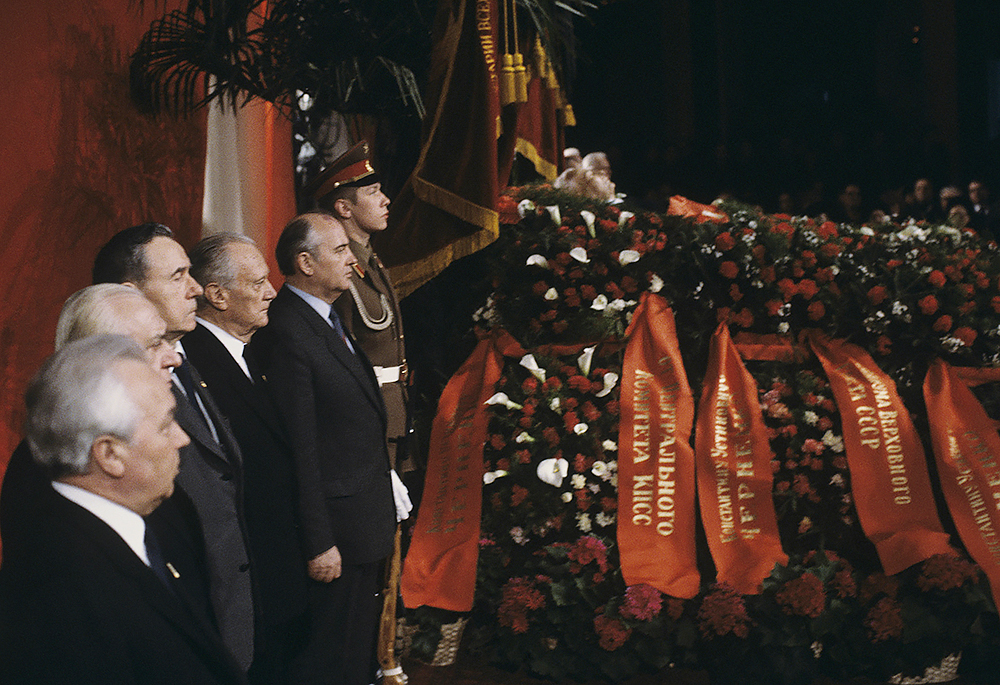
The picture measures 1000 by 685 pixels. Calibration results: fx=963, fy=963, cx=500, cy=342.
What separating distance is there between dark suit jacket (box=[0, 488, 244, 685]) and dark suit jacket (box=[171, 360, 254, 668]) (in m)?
0.45

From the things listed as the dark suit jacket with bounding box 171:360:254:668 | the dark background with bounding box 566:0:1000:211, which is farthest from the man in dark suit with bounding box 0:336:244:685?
the dark background with bounding box 566:0:1000:211

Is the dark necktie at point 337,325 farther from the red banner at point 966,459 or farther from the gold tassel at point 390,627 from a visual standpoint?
the red banner at point 966,459

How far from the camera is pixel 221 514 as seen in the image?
1.84 metres

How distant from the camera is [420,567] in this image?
3.59 m

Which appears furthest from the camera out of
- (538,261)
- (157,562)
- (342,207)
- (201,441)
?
(538,261)

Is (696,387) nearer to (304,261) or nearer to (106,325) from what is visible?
(304,261)

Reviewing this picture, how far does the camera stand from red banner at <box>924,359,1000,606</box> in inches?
134

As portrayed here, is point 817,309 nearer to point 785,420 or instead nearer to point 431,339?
point 785,420

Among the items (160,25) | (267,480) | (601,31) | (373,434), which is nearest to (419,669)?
(373,434)

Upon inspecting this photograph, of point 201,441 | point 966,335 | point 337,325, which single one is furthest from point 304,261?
point 966,335

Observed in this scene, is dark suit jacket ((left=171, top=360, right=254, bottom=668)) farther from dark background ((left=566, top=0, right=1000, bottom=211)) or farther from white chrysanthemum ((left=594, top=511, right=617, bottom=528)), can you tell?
dark background ((left=566, top=0, right=1000, bottom=211))

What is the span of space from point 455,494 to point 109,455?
8.06ft

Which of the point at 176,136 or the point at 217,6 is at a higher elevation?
the point at 217,6

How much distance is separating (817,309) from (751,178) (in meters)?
3.55
